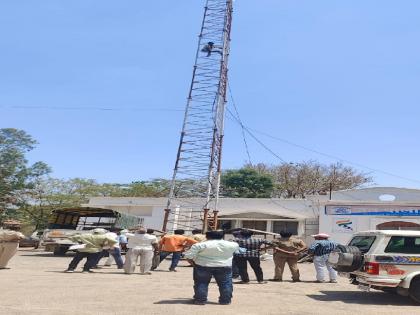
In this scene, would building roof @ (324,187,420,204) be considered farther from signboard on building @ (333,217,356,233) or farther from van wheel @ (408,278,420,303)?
→ van wheel @ (408,278,420,303)

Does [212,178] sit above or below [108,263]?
above

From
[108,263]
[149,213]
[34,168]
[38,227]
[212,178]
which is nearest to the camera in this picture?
[108,263]

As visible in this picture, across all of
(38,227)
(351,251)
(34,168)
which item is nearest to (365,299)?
(351,251)

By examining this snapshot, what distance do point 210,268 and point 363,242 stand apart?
3829 mm

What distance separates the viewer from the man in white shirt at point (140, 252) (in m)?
13.6

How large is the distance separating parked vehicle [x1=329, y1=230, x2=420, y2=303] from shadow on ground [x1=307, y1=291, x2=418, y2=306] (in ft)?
0.95

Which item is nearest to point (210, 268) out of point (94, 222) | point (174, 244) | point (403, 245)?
point (403, 245)

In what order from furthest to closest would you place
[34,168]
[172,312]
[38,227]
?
[38,227]
[34,168]
[172,312]

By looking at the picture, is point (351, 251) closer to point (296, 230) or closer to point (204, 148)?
point (204, 148)

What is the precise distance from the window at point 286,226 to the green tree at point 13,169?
20.1 m

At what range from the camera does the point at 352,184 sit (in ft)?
156

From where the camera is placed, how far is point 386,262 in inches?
363

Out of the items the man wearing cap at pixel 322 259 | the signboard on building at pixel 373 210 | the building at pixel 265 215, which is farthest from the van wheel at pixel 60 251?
the signboard on building at pixel 373 210

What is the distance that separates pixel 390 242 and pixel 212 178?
705 inches
